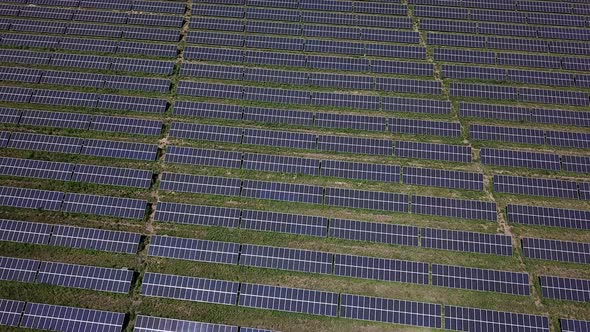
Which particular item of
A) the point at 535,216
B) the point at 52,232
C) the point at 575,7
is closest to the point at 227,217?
the point at 52,232

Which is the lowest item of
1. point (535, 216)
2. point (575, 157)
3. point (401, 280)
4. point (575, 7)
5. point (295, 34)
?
point (401, 280)

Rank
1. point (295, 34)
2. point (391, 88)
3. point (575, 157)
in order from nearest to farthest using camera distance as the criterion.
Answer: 1. point (575, 157)
2. point (391, 88)
3. point (295, 34)

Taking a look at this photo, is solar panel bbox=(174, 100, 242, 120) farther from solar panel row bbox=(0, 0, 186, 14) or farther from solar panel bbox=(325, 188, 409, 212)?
solar panel row bbox=(0, 0, 186, 14)

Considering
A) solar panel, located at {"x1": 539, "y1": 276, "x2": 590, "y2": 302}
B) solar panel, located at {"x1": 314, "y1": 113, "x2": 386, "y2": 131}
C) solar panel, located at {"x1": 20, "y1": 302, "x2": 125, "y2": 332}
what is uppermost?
solar panel, located at {"x1": 314, "y1": 113, "x2": 386, "y2": 131}

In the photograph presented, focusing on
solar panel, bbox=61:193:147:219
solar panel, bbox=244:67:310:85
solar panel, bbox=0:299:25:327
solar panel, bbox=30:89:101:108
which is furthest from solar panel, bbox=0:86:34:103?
solar panel, bbox=244:67:310:85

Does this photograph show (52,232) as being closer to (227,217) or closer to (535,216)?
(227,217)

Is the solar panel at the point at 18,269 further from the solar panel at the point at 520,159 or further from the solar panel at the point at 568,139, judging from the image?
the solar panel at the point at 568,139

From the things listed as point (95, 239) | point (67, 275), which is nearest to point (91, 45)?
point (95, 239)
